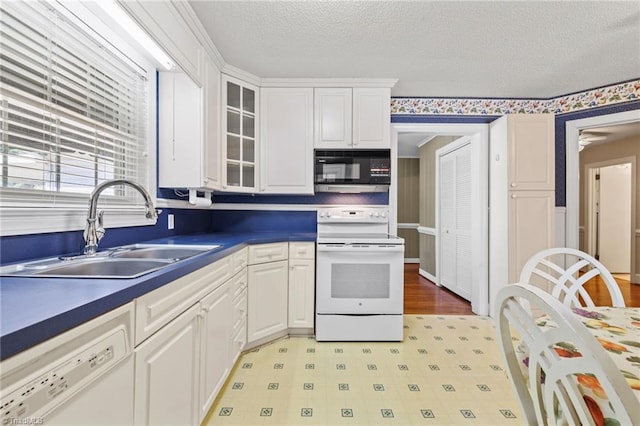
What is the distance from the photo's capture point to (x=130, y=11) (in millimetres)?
1217

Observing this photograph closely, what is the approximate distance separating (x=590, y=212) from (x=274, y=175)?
5774mm

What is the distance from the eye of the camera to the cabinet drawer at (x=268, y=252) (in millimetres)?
2193

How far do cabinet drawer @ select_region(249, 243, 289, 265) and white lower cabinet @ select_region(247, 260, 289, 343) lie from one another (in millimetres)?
36

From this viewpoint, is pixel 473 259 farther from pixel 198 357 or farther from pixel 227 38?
pixel 227 38

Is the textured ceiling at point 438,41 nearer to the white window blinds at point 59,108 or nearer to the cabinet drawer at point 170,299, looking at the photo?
the white window blinds at point 59,108

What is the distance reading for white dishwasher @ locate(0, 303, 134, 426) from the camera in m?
0.52

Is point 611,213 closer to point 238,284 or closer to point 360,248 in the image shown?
point 360,248

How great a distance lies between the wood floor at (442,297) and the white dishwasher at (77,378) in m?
2.85

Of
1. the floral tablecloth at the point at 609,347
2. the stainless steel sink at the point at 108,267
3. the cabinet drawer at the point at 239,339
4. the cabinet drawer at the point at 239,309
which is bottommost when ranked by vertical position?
the cabinet drawer at the point at 239,339

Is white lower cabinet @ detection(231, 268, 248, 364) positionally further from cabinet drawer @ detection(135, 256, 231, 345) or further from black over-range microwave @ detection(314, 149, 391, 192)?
black over-range microwave @ detection(314, 149, 391, 192)

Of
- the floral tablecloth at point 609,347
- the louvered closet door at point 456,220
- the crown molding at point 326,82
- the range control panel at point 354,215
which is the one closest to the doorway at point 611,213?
the louvered closet door at point 456,220

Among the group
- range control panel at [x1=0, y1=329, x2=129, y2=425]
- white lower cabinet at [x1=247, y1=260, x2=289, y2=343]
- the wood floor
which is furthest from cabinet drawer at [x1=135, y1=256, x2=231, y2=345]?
the wood floor

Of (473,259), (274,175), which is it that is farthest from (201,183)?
(473,259)

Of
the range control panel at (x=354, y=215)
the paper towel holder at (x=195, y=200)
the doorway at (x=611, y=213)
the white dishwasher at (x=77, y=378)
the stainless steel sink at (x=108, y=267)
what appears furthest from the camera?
the doorway at (x=611, y=213)
